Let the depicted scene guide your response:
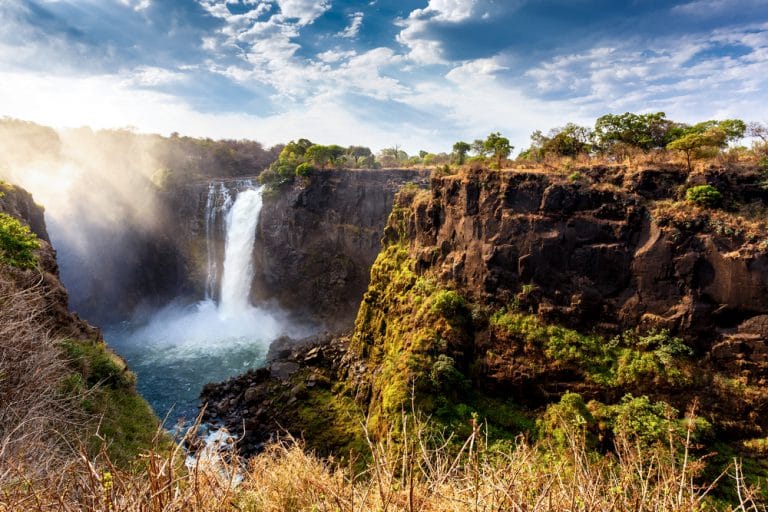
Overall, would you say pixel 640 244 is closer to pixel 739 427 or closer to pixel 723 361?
pixel 723 361

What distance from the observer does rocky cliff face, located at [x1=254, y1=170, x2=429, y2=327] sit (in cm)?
3803

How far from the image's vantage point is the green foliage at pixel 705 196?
15500 mm

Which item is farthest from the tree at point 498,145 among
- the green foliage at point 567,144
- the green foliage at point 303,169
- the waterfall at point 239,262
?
the waterfall at point 239,262

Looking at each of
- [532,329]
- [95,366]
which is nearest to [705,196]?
[532,329]

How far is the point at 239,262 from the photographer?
4003 cm

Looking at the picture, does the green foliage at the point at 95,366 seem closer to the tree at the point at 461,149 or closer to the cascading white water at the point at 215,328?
the cascading white water at the point at 215,328

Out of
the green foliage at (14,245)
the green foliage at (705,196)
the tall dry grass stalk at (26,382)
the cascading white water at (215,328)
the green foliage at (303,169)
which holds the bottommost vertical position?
the cascading white water at (215,328)

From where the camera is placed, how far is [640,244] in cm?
1667

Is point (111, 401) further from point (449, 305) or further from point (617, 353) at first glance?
point (617, 353)

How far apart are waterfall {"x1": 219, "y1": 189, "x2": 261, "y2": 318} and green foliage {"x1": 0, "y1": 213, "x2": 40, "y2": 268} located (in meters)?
27.0

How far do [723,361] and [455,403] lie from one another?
34.8 ft

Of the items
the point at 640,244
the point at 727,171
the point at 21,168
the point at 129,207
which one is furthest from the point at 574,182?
the point at 21,168

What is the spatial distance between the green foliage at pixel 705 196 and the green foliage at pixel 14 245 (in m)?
25.5

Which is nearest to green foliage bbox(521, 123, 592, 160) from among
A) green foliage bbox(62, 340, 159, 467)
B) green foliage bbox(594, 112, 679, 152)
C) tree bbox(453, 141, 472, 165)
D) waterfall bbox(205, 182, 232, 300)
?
green foliage bbox(594, 112, 679, 152)
